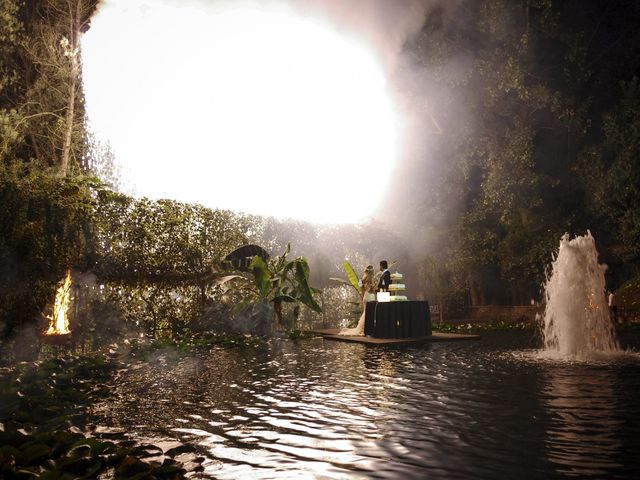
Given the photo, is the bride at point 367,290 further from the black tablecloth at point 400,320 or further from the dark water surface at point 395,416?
the dark water surface at point 395,416

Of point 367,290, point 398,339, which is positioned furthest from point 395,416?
point 367,290

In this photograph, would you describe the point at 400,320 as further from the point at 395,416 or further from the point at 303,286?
the point at 395,416

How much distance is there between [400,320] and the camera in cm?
1526

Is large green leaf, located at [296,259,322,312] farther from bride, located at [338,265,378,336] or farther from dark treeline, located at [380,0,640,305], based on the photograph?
dark treeline, located at [380,0,640,305]

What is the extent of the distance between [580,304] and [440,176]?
15.3 meters

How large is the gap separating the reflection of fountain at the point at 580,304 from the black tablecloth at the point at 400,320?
11.8 feet

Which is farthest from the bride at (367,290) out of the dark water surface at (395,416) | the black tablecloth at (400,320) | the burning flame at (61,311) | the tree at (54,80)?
the tree at (54,80)

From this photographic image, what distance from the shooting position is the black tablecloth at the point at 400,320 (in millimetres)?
15180

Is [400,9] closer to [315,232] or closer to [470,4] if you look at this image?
[470,4]

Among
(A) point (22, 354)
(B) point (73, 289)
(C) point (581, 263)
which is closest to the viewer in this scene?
(A) point (22, 354)

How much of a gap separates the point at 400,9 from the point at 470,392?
2432 centimetres

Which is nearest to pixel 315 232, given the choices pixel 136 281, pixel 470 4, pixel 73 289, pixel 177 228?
pixel 177 228

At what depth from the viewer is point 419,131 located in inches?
1103

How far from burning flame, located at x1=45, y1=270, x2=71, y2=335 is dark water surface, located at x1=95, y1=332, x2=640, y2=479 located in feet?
12.4
